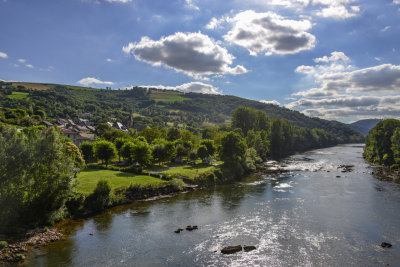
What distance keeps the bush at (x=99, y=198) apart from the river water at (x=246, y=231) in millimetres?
1962

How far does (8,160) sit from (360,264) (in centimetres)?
4050

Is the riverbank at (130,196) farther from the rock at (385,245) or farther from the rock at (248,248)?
the rock at (385,245)

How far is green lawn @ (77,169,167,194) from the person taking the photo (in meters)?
46.0

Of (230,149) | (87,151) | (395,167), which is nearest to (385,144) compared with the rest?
(395,167)

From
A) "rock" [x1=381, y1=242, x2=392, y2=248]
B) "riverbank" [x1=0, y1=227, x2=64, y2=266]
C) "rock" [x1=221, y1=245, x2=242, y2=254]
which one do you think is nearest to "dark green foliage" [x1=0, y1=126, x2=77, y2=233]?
"riverbank" [x1=0, y1=227, x2=64, y2=266]

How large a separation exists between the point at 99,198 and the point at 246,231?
80.4ft

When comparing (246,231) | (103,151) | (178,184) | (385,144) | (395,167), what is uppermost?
(385,144)

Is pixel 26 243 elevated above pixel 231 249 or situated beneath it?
elevated above

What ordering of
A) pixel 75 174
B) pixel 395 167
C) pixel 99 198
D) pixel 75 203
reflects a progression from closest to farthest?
pixel 75 203 → pixel 99 198 → pixel 75 174 → pixel 395 167

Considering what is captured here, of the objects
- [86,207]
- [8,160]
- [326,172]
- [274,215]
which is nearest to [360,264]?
[274,215]

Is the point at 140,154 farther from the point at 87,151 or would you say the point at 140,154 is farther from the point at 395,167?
the point at 395,167

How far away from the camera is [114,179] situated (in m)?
52.2

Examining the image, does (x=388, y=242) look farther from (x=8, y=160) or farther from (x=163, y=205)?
(x=8, y=160)

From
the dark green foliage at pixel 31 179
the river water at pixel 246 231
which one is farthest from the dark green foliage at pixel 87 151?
the dark green foliage at pixel 31 179
